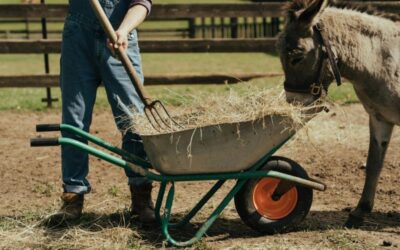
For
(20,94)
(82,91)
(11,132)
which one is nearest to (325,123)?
(11,132)

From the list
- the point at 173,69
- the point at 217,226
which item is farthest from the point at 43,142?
the point at 173,69

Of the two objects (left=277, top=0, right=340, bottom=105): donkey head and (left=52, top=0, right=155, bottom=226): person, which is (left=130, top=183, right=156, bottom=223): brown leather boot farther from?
(left=277, top=0, right=340, bottom=105): donkey head

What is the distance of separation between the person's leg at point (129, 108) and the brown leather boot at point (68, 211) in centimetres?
39

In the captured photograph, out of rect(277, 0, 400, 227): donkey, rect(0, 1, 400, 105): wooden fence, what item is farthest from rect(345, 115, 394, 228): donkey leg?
→ rect(0, 1, 400, 105): wooden fence

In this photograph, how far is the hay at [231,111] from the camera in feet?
14.1

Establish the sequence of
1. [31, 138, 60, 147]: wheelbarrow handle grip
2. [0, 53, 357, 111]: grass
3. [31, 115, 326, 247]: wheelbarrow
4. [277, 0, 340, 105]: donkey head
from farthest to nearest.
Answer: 1. [0, 53, 357, 111]: grass
2. [277, 0, 340, 105]: donkey head
3. [31, 115, 326, 247]: wheelbarrow
4. [31, 138, 60, 147]: wheelbarrow handle grip

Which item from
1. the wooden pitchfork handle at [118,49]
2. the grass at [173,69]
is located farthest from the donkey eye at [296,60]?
the grass at [173,69]

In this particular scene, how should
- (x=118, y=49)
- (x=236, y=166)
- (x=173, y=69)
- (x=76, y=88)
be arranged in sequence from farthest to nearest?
1. (x=173, y=69)
2. (x=76, y=88)
3. (x=236, y=166)
4. (x=118, y=49)

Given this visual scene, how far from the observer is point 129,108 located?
4.81 meters

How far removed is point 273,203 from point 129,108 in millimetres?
1174

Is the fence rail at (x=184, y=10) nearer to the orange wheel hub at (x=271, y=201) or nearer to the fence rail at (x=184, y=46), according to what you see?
the fence rail at (x=184, y=46)

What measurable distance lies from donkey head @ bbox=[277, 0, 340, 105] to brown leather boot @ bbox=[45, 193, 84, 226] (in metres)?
1.64

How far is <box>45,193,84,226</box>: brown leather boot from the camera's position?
4.87 m

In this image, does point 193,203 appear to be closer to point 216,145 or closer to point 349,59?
point 216,145
